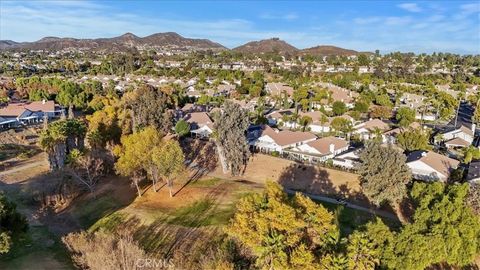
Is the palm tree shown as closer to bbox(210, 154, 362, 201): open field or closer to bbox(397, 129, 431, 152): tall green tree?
bbox(210, 154, 362, 201): open field

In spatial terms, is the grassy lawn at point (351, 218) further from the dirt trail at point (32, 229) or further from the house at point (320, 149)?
the dirt trail at point (32, 229)

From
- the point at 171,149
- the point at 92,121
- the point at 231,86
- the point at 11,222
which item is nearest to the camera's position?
the point at 11,222

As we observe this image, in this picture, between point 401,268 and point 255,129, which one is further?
point 255,129

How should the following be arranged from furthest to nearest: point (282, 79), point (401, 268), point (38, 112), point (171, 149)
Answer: point (282, 79)
point (38, 112)
point (171, 149)
point (401, 268)

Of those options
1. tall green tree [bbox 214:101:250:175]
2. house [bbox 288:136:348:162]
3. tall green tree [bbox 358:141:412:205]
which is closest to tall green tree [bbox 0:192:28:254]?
tall green tree [bbox 214:101:250:175]

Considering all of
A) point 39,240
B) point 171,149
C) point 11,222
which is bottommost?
point 39,240

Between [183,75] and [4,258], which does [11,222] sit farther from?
[183,75]

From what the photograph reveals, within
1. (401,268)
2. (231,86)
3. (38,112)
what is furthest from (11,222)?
(231,86)

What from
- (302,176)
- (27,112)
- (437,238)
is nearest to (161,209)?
(302,176)
